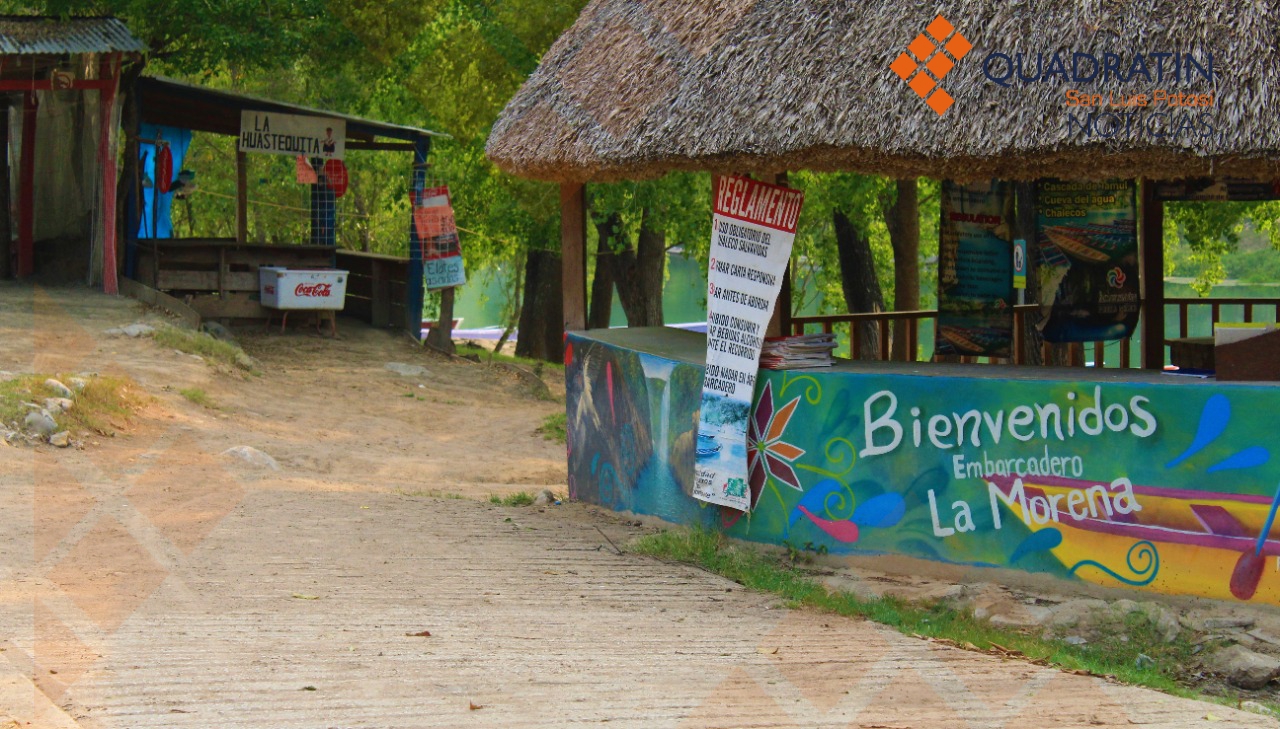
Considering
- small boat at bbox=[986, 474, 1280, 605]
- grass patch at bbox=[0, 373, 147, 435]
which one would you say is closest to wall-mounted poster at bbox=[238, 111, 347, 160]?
grass patch at bbox=[0, 373, 147, 435]

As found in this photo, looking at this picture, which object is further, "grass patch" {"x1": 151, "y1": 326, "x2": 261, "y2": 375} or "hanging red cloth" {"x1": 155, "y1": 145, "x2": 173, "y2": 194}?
"hanging red cloth" {"x1": 155, "y1": 145, "x2": 173, "y2": 194}

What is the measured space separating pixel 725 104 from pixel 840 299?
64.1 feet

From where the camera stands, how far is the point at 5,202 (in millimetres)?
19047

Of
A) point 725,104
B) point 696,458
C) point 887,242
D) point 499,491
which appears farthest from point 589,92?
point 887,242

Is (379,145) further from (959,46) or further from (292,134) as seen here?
(959,46)

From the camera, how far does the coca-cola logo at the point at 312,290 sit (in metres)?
18.8

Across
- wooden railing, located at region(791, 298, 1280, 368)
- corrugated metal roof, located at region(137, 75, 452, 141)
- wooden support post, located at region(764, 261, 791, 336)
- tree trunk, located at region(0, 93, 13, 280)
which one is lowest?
wooden railing, located at region(791, 298, 1280, 368)

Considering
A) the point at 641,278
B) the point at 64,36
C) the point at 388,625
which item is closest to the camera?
the point at 388,625

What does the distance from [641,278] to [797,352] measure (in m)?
13.6

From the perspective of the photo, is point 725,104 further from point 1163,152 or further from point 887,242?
point 887,242

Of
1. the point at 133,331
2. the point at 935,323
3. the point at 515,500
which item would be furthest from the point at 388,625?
the point at 133,331

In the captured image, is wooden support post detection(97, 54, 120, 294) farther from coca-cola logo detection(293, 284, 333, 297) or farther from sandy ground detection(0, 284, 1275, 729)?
sandy ground detection(0, 284, 1275, 729)

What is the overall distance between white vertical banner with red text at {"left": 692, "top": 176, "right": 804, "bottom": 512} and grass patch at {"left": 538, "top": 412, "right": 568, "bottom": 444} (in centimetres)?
622

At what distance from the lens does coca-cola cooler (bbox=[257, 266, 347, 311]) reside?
18672 mm
